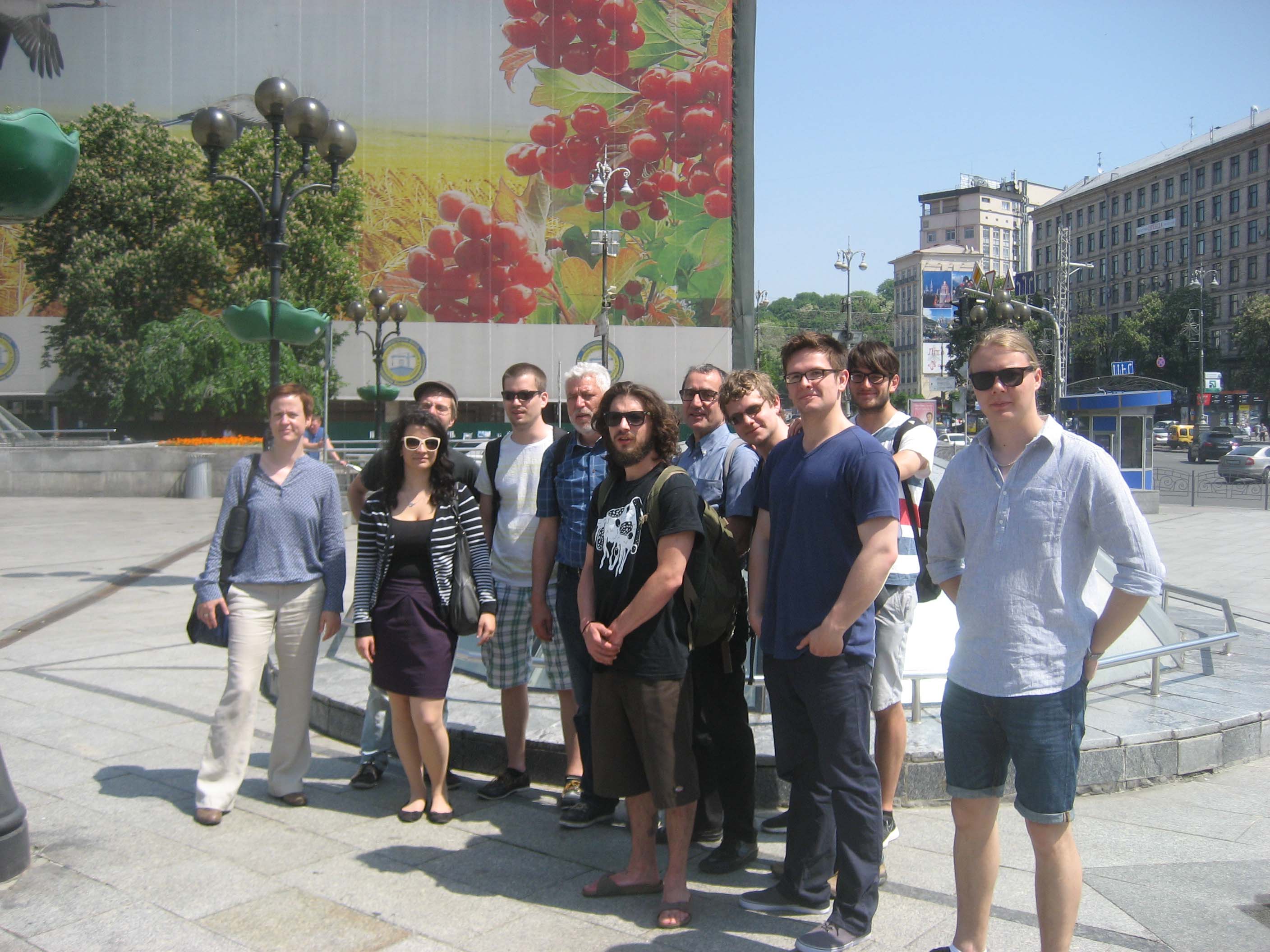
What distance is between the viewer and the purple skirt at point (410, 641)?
428 centimetres

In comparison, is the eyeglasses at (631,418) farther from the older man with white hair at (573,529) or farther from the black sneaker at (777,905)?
the black sneaker at (777,905)

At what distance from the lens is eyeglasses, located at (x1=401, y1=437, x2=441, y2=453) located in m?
4.29

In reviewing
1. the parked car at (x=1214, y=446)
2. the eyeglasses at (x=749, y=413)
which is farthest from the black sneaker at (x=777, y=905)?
the parked car at (x=1214, y=446)

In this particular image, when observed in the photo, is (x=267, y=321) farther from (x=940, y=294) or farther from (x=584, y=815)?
(x=940, y=294)

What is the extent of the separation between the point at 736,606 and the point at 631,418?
837 mm

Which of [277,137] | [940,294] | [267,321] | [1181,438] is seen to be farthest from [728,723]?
[940,294]

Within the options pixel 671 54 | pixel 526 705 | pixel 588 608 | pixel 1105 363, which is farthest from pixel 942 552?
pixel 1105 363

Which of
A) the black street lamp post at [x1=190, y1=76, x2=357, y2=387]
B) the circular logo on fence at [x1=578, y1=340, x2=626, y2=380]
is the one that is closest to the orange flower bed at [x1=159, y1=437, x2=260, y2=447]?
the black street lamp post at [x1=190, y1=76, x2=357, y2=387]

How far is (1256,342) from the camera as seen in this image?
201 feet

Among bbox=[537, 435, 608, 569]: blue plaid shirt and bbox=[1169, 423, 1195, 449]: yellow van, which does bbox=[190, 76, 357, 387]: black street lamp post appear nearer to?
bbox=[537, 435, 608, 569]: blue plaid shirt

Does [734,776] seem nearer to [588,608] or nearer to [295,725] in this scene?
[588,608]

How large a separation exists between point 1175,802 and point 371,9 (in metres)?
47.8

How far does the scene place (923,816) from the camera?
445cm

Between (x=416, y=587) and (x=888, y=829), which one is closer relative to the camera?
(x=888, y=829)
